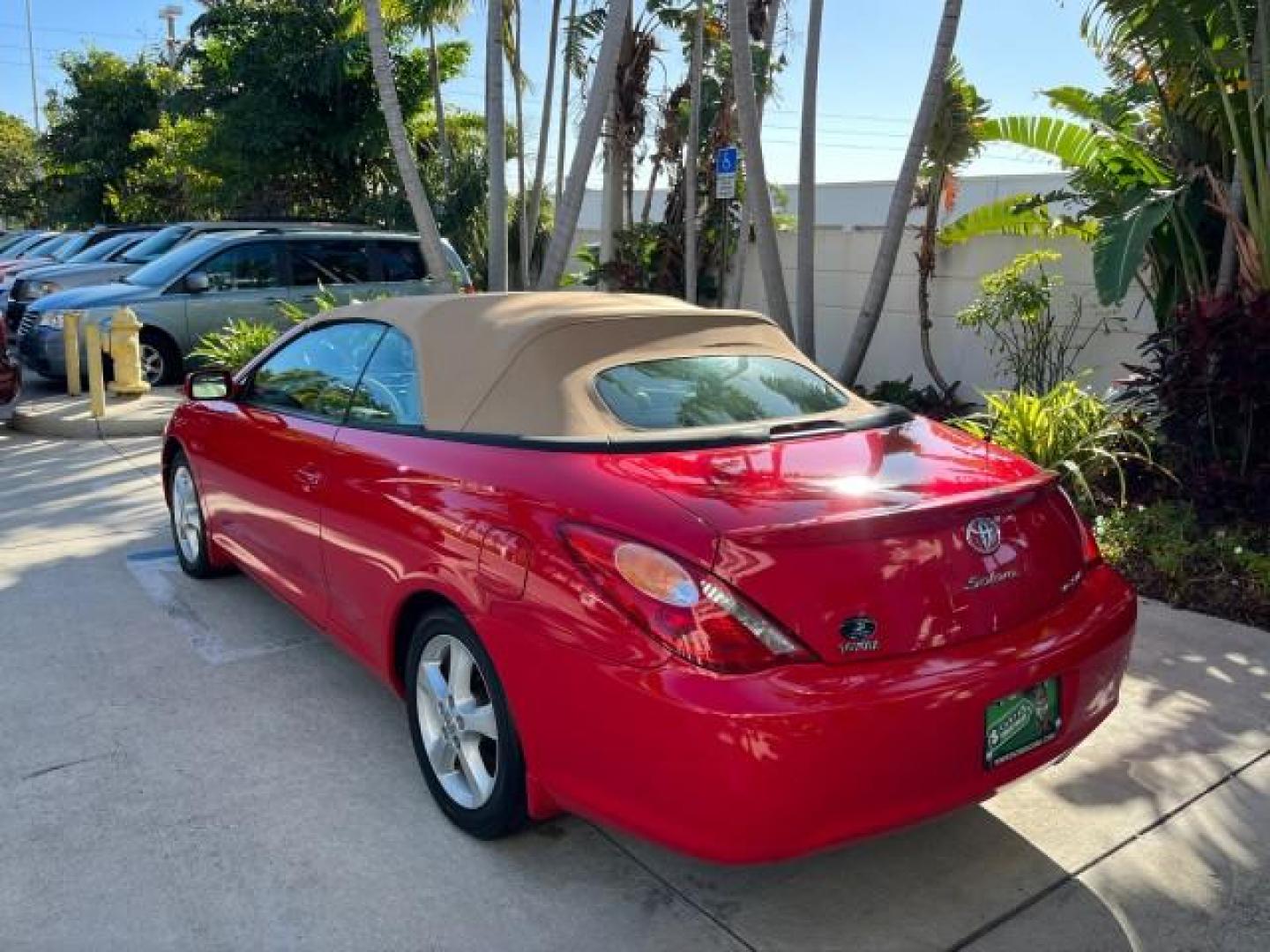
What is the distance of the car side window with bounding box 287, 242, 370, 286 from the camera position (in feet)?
38.6

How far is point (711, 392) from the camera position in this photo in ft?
11.7

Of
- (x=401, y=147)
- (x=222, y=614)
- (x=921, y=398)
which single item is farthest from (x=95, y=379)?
(x=921, y=398)

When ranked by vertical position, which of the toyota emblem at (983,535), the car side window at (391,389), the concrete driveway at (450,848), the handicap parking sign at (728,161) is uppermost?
the handicap parking sign at (728,161)

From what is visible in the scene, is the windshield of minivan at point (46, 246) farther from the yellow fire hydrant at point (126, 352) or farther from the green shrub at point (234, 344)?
the yellow fire hydrant at point (126, 352)

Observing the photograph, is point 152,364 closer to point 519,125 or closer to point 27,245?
point 519,125

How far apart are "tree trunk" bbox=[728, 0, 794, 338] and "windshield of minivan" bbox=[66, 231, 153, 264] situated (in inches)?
418

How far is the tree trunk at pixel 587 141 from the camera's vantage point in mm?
9203

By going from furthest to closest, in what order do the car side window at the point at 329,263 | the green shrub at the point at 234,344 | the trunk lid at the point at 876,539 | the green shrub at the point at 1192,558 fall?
the car side window at the point at 329,263, the green shrub at the point at 234,344, the green shrub at the point at 1192,558, the trunk lid at the point at 876,539

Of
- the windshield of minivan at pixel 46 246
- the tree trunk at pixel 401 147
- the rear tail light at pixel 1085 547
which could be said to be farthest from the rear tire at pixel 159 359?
the windshield of minivan at pixel 46 246

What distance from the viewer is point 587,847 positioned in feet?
10.2

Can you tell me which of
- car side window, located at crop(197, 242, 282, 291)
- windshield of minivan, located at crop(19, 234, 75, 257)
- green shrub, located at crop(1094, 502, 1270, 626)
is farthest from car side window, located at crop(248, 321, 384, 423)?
windshield of minivan, located at crop(19, 234, 75, 257)

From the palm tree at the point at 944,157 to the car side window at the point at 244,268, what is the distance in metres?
6.80

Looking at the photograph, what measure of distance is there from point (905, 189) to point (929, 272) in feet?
4.21

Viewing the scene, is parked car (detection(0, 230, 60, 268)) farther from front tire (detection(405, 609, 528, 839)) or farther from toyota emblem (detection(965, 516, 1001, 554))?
toyota emblem (detection(965, 516, 1001, 554))
